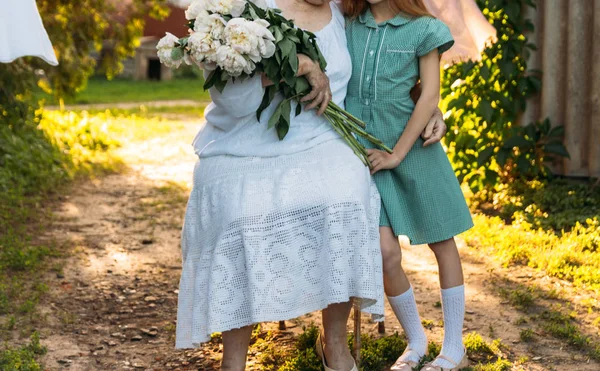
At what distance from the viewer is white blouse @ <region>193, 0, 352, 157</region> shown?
9.98 ft

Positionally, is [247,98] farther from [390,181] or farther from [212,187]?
[390,181]

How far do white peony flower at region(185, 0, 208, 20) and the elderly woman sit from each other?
30 cm

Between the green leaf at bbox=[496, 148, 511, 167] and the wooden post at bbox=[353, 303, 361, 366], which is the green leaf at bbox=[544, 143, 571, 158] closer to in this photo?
the green leaf at bbox=[496, 148, 511, 167]

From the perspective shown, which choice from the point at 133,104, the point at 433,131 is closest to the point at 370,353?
the point at 433,131

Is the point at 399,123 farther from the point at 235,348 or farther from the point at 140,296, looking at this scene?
the point at 140,296

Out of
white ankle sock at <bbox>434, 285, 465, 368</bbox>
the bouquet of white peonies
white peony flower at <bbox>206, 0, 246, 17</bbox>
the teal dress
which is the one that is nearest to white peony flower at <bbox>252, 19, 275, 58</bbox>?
the bouquet of white peonies

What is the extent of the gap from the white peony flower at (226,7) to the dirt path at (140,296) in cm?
158

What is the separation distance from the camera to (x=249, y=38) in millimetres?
2803

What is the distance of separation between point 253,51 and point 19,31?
1.05 meters

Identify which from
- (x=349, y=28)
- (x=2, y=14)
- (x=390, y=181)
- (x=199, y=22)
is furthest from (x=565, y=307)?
(x=2, y=14)

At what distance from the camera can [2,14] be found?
318 cm

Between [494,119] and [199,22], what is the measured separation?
365cm

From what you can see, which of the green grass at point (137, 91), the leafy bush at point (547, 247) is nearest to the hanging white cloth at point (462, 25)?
the leafy bush at point (547, 247)

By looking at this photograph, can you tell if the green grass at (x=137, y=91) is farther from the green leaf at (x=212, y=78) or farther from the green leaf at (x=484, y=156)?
the green leaf at (x=212, y=78)
